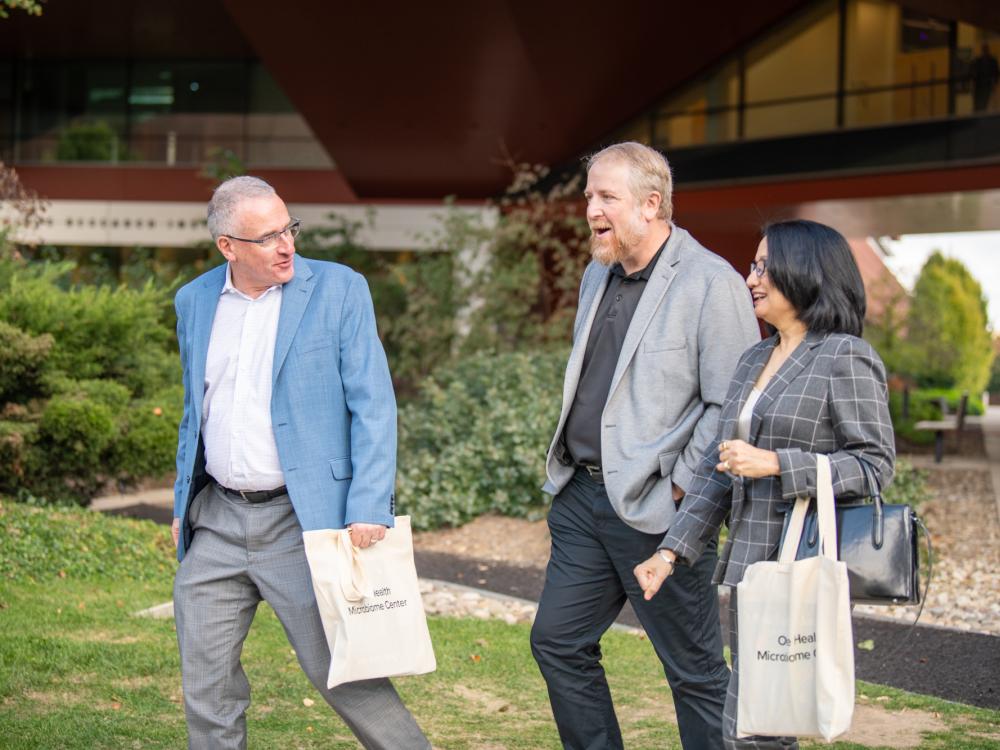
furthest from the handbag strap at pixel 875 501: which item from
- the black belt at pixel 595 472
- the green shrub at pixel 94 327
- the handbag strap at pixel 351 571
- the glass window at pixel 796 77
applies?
the glass window at pixel 796 77

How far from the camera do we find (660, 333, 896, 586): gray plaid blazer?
10.5ft

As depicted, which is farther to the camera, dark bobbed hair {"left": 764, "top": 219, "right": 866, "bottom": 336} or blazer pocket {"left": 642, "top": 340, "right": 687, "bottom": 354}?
blazer pocket {"left": 642, "top": 340, "right": 687, "bottom": 354}

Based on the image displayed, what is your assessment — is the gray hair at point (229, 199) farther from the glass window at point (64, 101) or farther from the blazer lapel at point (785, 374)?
the glass window at point (64, 101)

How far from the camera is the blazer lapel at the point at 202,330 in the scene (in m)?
3.80

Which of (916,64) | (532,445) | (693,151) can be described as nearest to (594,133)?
(693,151)

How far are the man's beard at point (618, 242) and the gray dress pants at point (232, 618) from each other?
4.09 feet

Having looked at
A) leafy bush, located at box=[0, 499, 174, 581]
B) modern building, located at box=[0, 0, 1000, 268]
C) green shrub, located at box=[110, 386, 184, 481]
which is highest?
modern building, located at box=[0, 0, 1000, 268]

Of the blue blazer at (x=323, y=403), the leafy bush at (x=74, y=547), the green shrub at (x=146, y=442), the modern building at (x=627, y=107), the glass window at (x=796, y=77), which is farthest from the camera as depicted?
the glass window at (x=796, y=77)

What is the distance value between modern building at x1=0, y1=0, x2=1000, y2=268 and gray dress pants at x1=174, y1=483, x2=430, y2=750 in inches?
559

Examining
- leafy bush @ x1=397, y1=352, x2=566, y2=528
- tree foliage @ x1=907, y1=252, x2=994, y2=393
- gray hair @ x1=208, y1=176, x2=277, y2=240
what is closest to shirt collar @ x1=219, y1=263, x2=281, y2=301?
gray hair @ x1=208, y1=176, x2=277, y2=240

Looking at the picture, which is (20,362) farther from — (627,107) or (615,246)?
(627,107)

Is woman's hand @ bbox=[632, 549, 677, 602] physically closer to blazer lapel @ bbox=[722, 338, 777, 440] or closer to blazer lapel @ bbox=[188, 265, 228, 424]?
blazer lapel @ bbox=[722, 338, 777, 440]

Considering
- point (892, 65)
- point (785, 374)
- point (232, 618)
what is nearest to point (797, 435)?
point (785, 374)

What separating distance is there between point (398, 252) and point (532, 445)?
14.9 m
